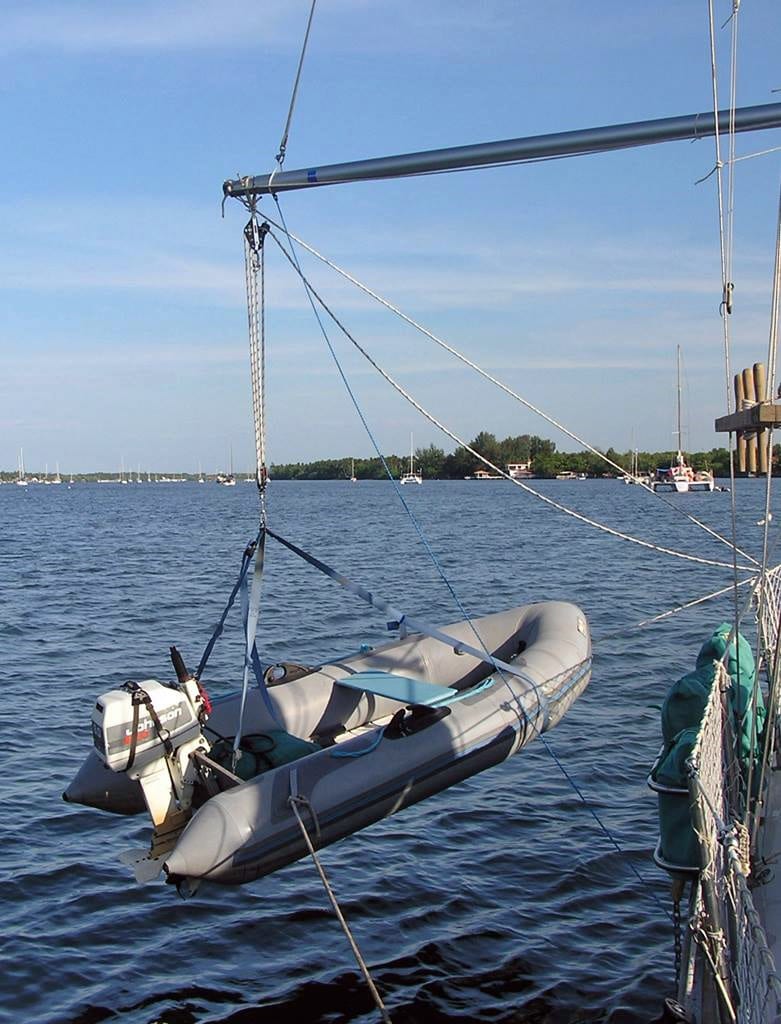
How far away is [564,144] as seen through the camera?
6836 millimetres

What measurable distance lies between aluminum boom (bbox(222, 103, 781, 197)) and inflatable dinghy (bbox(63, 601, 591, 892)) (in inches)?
130

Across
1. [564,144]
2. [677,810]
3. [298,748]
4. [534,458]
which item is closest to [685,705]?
[677,810]

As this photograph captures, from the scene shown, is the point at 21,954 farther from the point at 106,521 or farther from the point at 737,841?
the point at 106,521

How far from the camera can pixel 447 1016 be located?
20.1 ft

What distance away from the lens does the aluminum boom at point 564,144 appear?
6758mm

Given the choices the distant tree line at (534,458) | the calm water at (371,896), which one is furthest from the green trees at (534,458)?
the calm water at (371,896)

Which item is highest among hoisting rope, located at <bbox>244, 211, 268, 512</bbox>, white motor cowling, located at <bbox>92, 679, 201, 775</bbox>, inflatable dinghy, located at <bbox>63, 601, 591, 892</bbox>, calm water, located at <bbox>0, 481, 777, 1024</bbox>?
hoisting rope, located at <bbox>244, 211, 268, 512</bbox>

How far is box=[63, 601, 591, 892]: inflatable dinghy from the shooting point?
6.24 meters

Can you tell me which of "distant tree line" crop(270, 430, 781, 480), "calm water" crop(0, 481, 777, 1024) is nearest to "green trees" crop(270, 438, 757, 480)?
"distant tree line" crop(270, 430, 781, 480)

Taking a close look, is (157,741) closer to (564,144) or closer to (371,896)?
(371,896)

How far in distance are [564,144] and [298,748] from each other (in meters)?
4.40

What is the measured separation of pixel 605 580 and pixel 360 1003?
19.5m

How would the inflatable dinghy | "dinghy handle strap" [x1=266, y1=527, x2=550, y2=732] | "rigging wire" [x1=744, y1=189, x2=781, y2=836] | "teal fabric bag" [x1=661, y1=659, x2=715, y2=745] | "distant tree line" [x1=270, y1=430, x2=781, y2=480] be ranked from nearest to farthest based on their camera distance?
"rigging wire" [x1=744, y1=189, x2=781, y2=836], "teal fabric bag" [x1=661, y1=659, x2=715, y2=745], the inflatable dinghy, "dinghy handle strap" [x1=266, y1=527, x2=550, y2=732], "distant tree line" [x1=270, y1=430, x2=781, y2=480]

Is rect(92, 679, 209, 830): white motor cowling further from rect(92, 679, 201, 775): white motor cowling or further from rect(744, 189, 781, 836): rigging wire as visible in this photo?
rect(744, 189, 781, 836): rigging wire
